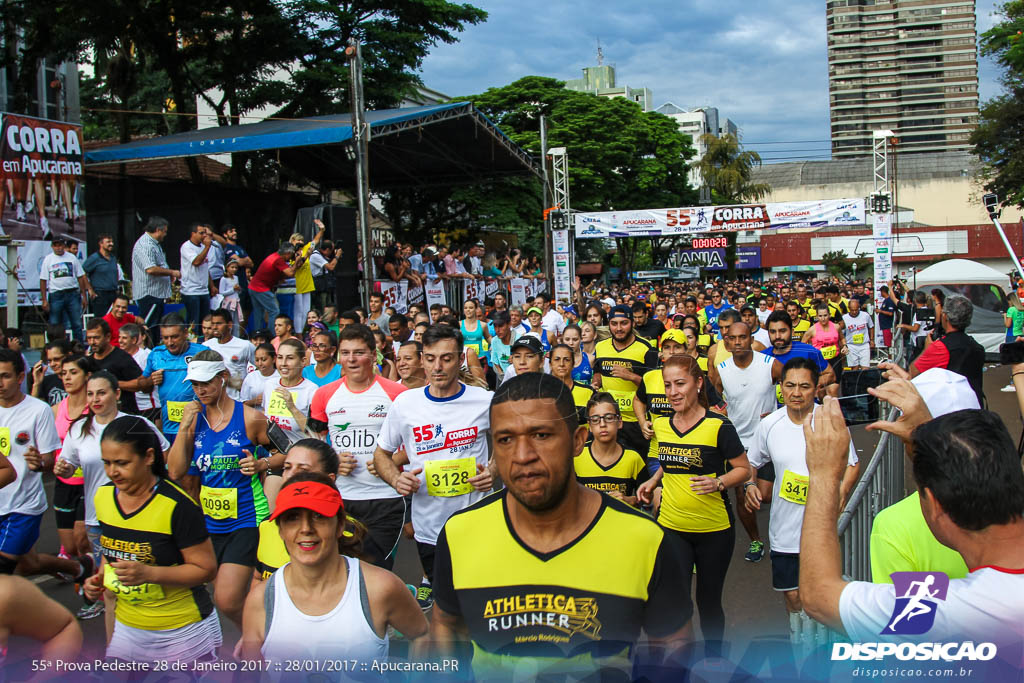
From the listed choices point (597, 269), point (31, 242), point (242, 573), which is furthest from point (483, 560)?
point (597, 269)

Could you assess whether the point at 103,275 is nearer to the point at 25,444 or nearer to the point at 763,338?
the point at 25,444

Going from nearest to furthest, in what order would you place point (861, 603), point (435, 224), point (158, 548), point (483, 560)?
point (861, 603) < point (483, 560) < point (158, 548) < point (435, 224)

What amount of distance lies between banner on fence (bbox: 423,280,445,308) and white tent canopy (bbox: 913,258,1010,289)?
15537 millimetres

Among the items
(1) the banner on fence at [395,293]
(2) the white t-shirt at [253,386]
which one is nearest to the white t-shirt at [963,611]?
(2) the white t-shirt at [253,386]

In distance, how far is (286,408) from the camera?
5.93 metres

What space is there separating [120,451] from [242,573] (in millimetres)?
918

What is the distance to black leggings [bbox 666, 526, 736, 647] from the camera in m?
4.66

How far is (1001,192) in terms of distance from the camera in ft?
101

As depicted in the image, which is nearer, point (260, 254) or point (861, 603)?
point (861, 603)

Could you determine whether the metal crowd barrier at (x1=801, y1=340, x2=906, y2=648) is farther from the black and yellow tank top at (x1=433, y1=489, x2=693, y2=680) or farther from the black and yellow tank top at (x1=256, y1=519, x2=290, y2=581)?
the black and yellow tank top at (x1=256, y1=519, x2=290, y2=581)

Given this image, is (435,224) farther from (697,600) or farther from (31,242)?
(697,600)

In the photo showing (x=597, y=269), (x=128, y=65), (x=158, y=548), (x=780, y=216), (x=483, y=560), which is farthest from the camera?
(x=597, y=269)

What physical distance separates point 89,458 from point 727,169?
2120 inches

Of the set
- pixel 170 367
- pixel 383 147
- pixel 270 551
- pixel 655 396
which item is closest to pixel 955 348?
pixel 655 396
